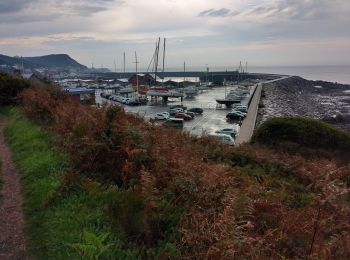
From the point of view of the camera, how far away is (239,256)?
3670 millimetres

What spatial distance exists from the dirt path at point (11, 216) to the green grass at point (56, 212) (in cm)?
11

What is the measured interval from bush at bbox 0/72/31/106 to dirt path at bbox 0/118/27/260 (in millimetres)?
11382

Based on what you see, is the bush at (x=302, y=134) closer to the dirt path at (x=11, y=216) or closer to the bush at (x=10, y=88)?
the bush at (x=10, y=88)

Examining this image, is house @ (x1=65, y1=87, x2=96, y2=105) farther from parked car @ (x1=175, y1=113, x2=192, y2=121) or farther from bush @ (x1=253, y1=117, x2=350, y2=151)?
parked car @ (x1=175, y1=113, x2=192, y2=121)

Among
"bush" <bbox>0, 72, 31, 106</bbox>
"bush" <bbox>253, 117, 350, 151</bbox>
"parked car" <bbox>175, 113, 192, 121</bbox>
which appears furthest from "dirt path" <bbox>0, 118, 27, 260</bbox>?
"parked car" <bbox>175, 113, 192, 121</bbox>

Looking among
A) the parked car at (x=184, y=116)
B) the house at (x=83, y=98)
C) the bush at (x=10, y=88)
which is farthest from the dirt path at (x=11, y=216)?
the parked car at (x=184, y=116)

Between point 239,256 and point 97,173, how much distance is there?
3788mm

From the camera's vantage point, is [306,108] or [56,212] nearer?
[56,212]

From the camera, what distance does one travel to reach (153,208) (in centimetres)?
488

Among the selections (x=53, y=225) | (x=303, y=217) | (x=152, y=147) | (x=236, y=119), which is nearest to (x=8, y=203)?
(x=53, y=225)

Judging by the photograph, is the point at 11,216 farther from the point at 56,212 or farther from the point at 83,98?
the point at 83,98

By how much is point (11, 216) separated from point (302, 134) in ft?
57.0

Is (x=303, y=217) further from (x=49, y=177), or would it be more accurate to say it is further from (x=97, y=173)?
(x=49, y=177)

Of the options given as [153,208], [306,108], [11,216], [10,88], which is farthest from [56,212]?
[306,108]
